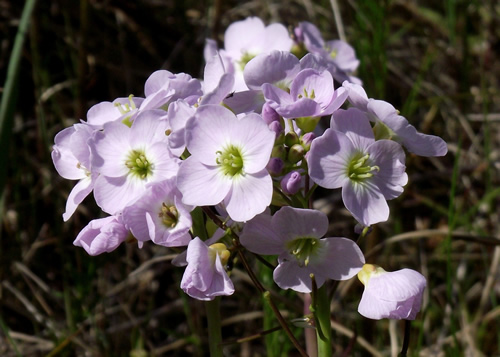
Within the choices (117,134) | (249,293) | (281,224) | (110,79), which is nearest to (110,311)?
(249,293)

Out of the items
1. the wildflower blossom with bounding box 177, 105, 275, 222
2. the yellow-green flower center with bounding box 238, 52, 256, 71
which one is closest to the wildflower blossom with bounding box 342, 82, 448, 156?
the wildflower blossom with bounding box 177, 105, 275, 222

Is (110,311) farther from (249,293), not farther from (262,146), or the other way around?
(262,146)

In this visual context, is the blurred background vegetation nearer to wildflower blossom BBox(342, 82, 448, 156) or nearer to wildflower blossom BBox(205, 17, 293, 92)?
wildflower blossom BBox(205, 17, 293, 92)

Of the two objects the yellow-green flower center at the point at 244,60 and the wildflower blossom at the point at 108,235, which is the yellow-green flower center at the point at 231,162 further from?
the yellow-green flower center at the point at 244,60

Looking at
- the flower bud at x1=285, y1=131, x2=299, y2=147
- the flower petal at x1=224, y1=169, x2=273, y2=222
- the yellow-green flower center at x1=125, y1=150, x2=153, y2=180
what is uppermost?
the yellow-green flower center at x1=125, y1=150, x2=153, y2=180

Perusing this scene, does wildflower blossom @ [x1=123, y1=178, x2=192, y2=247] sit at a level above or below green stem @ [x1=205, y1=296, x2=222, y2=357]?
above

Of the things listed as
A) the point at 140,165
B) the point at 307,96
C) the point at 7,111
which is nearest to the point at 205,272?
the point at 140,165

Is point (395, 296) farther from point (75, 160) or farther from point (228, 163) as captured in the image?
point (75, 160)
